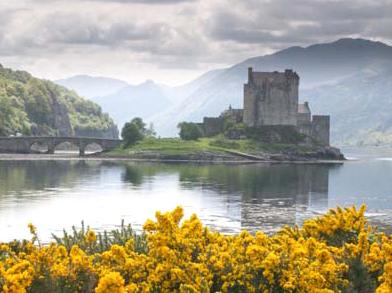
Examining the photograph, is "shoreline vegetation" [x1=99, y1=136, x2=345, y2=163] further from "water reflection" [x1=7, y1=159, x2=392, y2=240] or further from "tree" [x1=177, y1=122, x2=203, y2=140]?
"water reflection" [x1=7, y1=159, x2=392, y2=240]

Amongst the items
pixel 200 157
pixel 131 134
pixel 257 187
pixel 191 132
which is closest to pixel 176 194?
pixel 257 187

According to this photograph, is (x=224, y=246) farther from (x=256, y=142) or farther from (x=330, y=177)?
(x=256, y=142)

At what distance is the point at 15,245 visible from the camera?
24406 mm

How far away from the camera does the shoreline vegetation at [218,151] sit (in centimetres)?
17762

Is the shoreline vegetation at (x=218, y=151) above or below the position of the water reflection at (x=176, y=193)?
above

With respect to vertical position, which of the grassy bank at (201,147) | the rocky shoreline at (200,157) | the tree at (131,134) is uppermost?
the tree at (131,134)

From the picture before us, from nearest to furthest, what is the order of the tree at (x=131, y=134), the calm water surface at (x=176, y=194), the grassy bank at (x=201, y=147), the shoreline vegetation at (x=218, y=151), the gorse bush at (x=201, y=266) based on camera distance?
the gorse bush at (x=201, y=266), the calm water surface at (x=176, y=194), the shoreline vegetation at (x=218, y=151), the grassy bank at (x=201, y=147), the tree at (x=131, y=134)

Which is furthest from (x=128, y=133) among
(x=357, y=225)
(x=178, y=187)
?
(x=357, y=225)

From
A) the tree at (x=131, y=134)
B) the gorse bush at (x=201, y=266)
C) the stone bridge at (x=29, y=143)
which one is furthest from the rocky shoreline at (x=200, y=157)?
the gorse bush at (x=201, y=266)

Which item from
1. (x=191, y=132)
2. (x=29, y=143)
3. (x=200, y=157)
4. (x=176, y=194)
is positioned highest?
(x=191, y=132)

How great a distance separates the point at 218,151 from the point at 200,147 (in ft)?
16.0

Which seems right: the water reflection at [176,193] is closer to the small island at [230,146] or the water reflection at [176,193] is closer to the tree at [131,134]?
the small island at [230,146]

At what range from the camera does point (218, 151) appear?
587 ft

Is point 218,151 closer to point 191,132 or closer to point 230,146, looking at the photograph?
point 230,146
